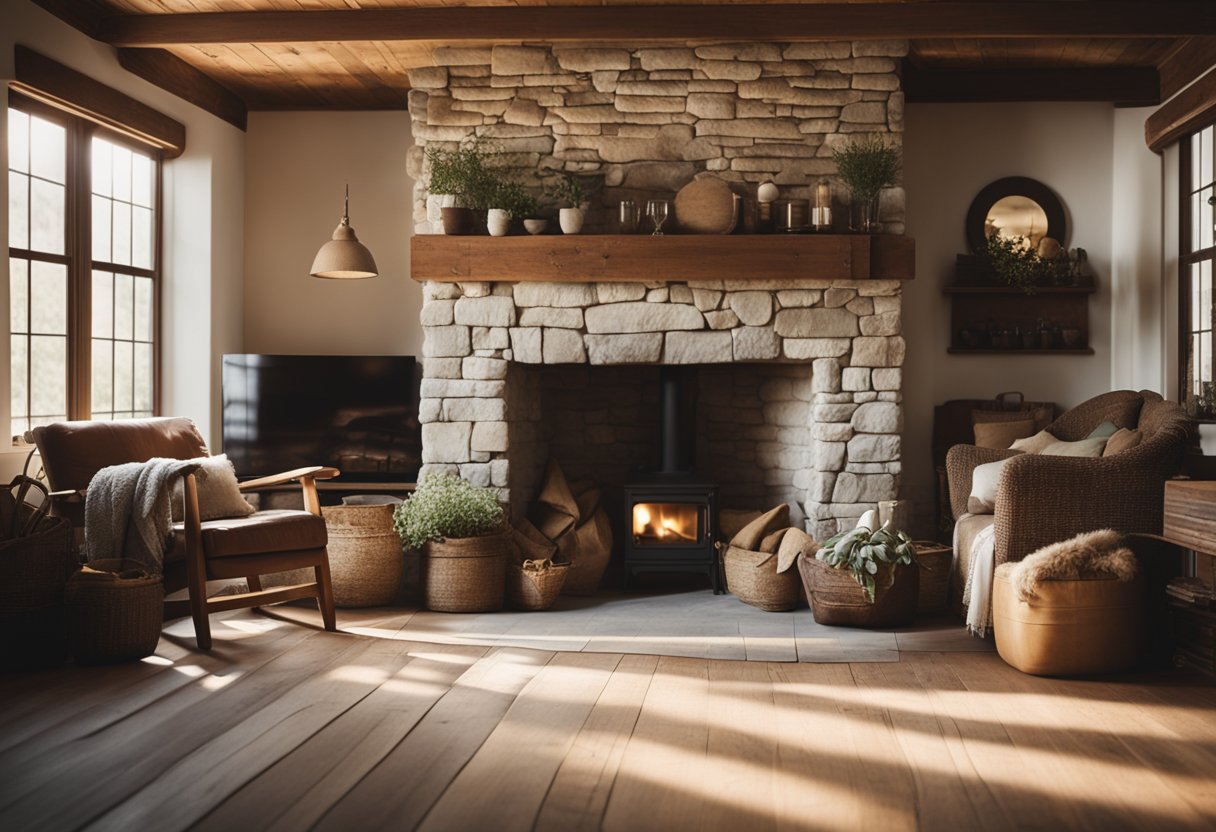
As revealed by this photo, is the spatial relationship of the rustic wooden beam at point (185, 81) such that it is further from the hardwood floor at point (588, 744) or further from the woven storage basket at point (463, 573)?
the hardwood floor at point (588, 744)

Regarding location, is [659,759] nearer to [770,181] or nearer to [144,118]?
[770,181]

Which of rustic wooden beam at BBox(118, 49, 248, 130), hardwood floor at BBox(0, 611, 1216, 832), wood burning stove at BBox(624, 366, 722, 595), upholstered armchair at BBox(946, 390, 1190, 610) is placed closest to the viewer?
hardwood floor at BBox(0, 611, 1216, 832)

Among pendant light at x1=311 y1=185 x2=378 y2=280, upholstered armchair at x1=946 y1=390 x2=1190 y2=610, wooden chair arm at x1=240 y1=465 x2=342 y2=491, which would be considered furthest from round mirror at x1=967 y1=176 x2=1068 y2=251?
wooden chair arm at x1=240 y1=465 x2=342 y2=491

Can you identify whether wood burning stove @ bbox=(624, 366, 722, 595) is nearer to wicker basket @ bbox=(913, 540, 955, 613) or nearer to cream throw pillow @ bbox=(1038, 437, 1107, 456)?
wicker basket @ bbox=(913, 540, 955, 613)

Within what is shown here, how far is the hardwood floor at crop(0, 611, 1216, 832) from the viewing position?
2.49 meters

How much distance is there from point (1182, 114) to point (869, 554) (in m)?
2.86

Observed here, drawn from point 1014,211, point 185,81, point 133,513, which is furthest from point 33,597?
point 1014,211

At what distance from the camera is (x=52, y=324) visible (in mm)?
4992

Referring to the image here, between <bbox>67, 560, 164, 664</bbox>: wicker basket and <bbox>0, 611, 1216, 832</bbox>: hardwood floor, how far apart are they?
9 cm

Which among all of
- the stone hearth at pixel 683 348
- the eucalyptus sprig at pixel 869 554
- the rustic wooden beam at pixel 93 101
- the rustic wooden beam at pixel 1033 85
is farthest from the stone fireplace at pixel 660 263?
the rustic wooden beam at pixel 93 101

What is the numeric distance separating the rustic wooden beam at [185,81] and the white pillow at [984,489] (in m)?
4.45

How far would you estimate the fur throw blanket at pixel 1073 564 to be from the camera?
3729 millimetres

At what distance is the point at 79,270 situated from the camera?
202 inches

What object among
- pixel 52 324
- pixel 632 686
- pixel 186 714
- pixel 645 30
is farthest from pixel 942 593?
pixel 52 324
